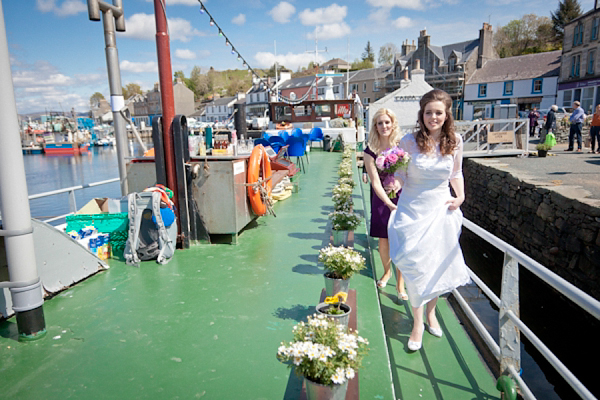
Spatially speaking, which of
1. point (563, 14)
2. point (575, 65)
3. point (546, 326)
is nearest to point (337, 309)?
point (546, 326)

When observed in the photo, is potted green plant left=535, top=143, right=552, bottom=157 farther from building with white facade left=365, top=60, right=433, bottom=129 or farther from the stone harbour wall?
building with white facade left=365, top=60, right=433, bottom=129

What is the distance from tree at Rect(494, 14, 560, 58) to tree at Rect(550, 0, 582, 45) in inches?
42.1

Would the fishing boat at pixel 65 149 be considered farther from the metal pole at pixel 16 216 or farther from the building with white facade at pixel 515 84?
the metal pole at pixel 16 216

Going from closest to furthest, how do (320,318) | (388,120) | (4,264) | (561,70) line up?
(320,318) < (4,264) < (388,120) < (561,70)

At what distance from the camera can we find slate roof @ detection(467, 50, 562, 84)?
3653 centimetres

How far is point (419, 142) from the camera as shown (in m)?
2.64

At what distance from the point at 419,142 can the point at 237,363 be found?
72.1 inches

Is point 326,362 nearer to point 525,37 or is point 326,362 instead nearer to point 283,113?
point 283,113

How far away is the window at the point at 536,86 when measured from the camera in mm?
36609

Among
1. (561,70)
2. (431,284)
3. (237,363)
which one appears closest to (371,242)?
(431,284)

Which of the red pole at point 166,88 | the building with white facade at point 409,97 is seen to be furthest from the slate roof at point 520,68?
the red pole at point 166,88

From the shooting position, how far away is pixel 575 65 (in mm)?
31438

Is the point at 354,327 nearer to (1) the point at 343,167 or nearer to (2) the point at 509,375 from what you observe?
(2) the point at 509,375

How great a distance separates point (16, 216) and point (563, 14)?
204 ft
